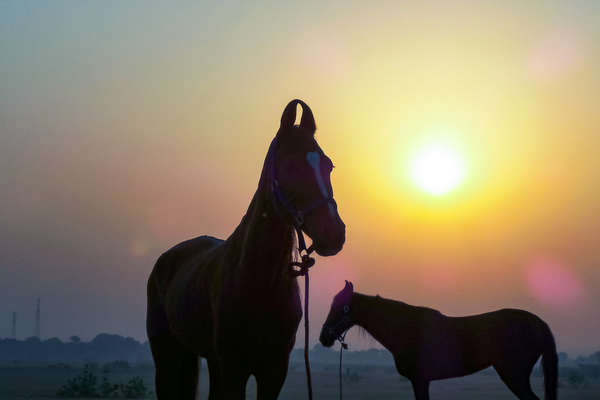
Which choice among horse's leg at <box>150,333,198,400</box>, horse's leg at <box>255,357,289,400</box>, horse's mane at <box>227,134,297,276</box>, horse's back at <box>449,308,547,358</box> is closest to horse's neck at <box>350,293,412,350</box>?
horse's back at <box>449,308,547,358</box>

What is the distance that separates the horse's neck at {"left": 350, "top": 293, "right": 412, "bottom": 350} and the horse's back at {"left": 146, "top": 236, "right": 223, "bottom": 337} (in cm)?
465

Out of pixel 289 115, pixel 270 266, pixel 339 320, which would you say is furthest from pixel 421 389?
pixel 289 115

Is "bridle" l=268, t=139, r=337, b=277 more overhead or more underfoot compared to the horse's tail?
more overhead

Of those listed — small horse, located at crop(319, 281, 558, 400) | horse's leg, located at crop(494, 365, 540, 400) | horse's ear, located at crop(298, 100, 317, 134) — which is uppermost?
horse's ear, located at crop(298, 100, 317, 134)

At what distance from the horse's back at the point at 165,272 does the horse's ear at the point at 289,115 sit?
2062 millimetres

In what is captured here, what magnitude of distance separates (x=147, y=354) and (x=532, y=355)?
107883 millimetres

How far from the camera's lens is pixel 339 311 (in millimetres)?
10680

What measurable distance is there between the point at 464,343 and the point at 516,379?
0.93 metres

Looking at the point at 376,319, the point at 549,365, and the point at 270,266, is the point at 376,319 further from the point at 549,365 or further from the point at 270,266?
the point at 270,266

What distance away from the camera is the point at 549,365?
10.2m

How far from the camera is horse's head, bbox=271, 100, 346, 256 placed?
3492 millimetres

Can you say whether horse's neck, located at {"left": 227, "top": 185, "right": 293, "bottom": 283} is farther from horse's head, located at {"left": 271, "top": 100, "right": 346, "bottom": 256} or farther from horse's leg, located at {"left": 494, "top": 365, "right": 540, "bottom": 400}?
horse's leg, located at {"left": 494, "top": 365, "right": 540, "bottom": 400}

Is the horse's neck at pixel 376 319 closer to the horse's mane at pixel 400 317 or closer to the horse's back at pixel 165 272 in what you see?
the horse's mane at pixel 400 317

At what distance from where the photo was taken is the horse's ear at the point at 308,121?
159 inches
